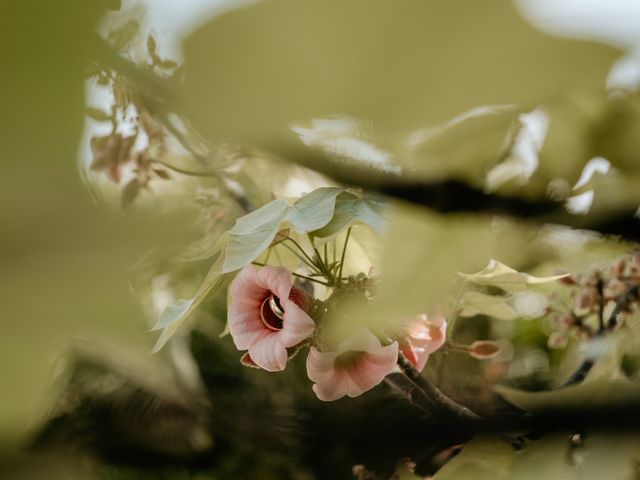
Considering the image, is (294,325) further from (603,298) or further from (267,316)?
(603,298)

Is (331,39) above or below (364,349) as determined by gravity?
above

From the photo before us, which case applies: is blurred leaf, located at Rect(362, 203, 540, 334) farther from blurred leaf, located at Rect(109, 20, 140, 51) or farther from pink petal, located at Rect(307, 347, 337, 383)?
pink petal, located at Rect(307, 347, 337, 383)

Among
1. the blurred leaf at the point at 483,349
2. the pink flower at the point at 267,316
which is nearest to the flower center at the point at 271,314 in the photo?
the pink flower at the point at 267,316

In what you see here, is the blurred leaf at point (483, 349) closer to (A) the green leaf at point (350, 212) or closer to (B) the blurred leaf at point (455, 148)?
(A) the green leaf at point (350, 212)

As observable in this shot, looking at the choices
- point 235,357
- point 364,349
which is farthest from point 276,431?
point 235,357

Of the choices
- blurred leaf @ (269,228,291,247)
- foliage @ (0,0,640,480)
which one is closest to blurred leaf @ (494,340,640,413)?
foliage @ (0,0,640,480)

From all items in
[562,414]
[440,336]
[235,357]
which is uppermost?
[562,414]

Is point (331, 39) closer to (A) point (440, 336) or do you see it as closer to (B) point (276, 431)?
(B) point (276, 431)
